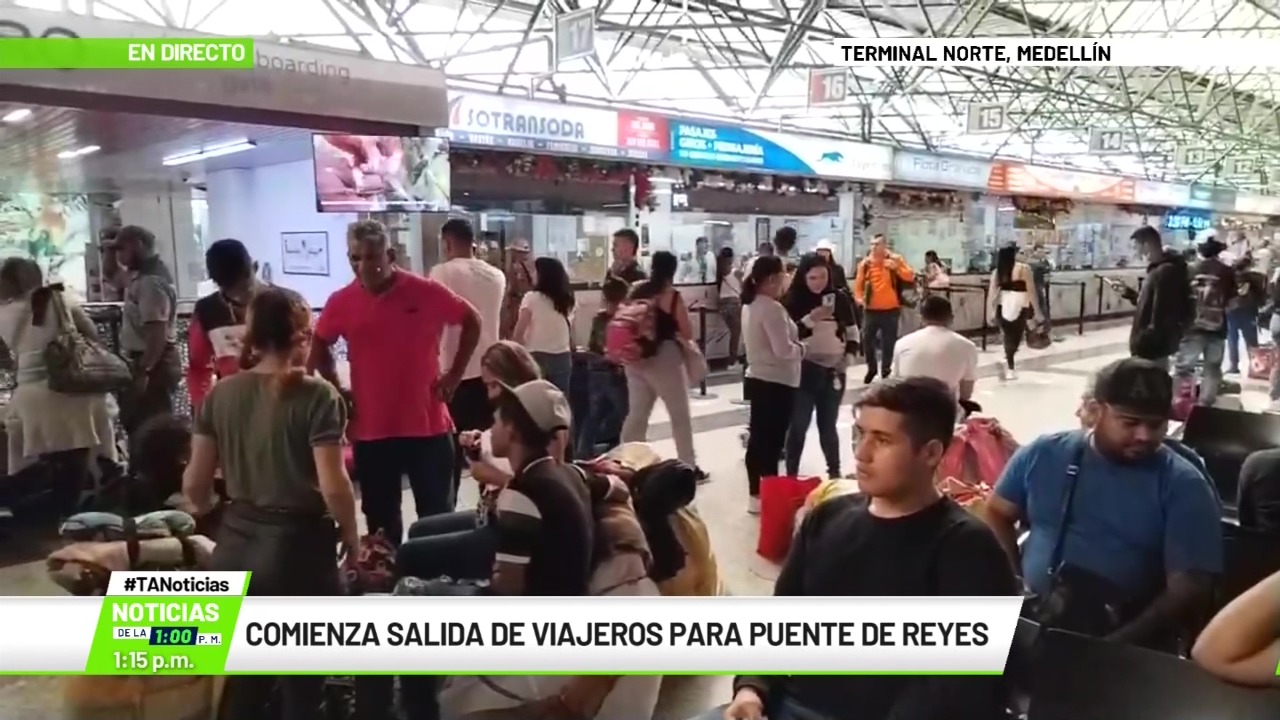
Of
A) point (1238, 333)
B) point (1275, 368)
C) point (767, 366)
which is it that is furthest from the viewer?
point (1275, 368)

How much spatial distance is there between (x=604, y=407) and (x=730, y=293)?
0.63 m

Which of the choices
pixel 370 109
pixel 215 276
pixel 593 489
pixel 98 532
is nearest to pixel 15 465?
pixel 98 532

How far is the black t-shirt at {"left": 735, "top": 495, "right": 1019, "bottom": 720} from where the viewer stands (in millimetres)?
1506

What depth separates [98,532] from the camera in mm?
2043

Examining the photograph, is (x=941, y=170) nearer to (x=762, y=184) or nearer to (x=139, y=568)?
(x=762, y=184)

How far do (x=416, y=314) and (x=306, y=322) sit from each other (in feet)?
0.92

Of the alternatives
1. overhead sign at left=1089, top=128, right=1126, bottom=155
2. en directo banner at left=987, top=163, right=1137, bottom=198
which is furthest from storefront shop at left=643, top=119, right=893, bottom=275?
overhead sign at left=1089, top=128, right=1126, bottom=155

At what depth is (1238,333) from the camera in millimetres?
4742

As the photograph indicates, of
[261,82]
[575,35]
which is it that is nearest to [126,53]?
[261,82]

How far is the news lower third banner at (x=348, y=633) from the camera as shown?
1932mm

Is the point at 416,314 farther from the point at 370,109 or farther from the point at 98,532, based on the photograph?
the point at 98,532

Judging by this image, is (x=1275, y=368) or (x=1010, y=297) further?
(x=1275, y=368)

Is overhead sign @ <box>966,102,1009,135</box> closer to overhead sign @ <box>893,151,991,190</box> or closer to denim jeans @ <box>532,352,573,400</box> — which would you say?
overhead sign @ <box>893,151,991,190</box>

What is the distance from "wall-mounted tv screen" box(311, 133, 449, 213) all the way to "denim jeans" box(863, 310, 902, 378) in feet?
3.83
